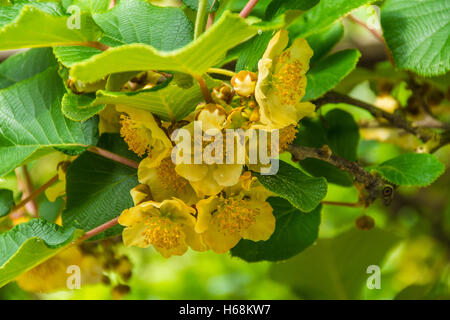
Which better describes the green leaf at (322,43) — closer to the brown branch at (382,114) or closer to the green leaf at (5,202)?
the brown branch at (382,114)

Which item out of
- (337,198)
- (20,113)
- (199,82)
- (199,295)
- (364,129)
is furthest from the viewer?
(199,295)

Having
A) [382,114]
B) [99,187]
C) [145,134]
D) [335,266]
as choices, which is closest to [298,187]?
[145,134]

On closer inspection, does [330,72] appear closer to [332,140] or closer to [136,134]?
[332,140]

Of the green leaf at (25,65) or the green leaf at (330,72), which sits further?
the green leaf at (25,65)

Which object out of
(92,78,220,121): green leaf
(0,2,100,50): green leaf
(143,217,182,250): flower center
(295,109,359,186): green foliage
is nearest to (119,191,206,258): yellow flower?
(143,217,182,250): flower center

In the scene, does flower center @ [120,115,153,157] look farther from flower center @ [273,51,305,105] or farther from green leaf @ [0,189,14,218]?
green leaf @ [0,189,14,218]

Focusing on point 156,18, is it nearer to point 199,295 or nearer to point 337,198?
point 337,198

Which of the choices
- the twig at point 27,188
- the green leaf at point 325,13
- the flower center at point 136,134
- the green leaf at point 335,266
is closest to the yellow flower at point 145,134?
the flower center at point 136,134

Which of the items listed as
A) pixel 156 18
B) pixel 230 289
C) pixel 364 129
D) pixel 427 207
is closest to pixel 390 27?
pixel 156 18
